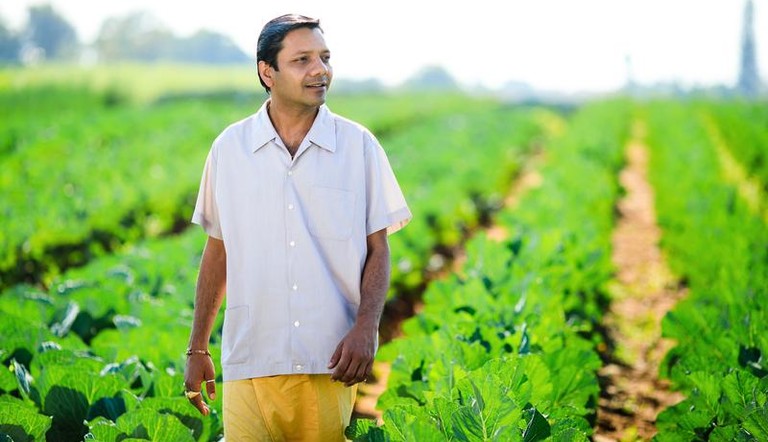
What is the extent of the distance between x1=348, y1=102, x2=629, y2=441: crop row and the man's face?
0.96 meters

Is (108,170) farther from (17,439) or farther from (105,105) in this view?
(105,105)

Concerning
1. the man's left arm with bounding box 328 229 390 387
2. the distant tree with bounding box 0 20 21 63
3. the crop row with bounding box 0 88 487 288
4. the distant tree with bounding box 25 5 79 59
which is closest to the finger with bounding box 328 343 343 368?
the man's left arm with bounding box 328 229 390 387

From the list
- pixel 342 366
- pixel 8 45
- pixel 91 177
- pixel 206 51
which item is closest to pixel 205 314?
pixel 342 366

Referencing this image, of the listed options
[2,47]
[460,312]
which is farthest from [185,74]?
[2,47]

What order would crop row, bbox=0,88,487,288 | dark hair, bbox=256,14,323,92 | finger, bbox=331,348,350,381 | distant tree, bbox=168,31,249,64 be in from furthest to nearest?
distant tree, bbox=168,31,249,64, crop row, bbox=0,88,487,288, dark hair, bbox=256,14,323,92, finger, bbox=331,348,350,381

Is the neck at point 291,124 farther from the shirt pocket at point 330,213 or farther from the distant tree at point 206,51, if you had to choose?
the distant tree at point 206,51

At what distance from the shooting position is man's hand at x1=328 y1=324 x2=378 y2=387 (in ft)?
8.36

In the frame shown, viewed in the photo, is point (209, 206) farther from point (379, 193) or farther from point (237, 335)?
point (379, 193)

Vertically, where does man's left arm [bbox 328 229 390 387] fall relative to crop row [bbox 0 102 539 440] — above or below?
above

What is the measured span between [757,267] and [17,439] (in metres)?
4.94

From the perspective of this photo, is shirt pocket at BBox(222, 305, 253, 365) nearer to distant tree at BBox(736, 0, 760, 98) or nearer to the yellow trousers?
the yellow trousers

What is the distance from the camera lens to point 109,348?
4.39m

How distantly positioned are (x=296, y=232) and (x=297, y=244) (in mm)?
35

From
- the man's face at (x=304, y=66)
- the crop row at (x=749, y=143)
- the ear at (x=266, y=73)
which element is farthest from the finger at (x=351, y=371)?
the crop row at (x=749, y=143)
